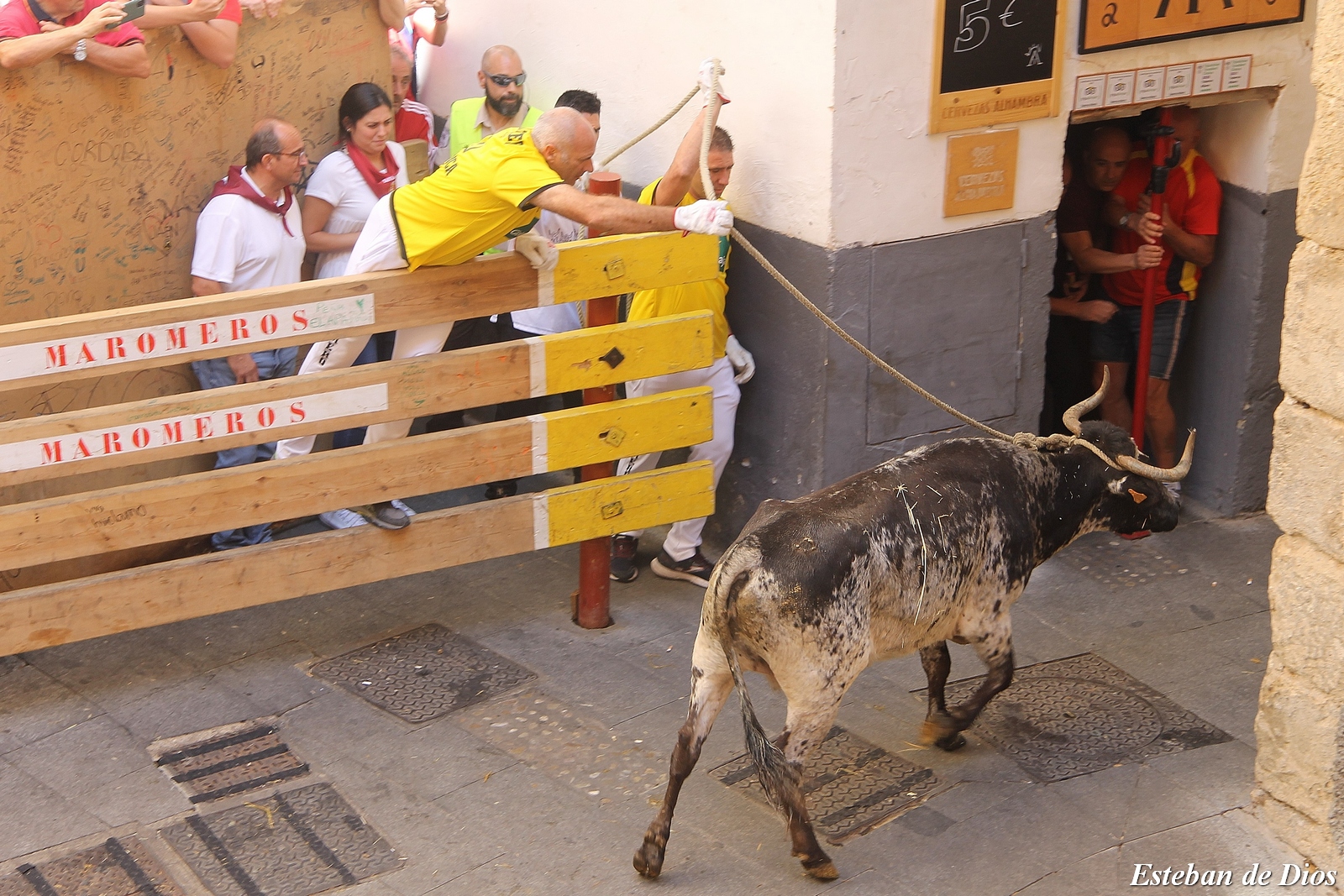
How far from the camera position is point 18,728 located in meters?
5.43

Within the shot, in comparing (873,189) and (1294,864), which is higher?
(873,189)

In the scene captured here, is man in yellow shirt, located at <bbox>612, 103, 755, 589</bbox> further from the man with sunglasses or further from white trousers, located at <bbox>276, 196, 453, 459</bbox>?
the man with sunglasses

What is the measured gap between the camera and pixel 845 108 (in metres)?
6.05

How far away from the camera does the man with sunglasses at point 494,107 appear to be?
305 inches

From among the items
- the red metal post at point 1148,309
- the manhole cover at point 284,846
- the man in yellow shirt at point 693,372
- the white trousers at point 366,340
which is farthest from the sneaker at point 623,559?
the red metal post at point 1148,309

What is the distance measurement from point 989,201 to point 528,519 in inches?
103

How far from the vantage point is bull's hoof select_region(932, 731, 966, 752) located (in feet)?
17.5

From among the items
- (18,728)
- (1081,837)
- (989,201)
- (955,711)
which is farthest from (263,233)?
(1081,837)

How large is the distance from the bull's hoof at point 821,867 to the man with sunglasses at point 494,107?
178 inches

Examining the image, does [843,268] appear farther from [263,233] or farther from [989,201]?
[263,233]

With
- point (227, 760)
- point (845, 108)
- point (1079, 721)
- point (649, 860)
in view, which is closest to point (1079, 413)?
point (1079, 721)

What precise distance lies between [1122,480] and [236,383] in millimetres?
4132

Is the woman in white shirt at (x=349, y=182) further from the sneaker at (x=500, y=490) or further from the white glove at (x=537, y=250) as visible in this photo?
the white glove at (x=537, y=250)

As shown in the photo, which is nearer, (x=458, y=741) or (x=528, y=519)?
(x=458, y=741)
